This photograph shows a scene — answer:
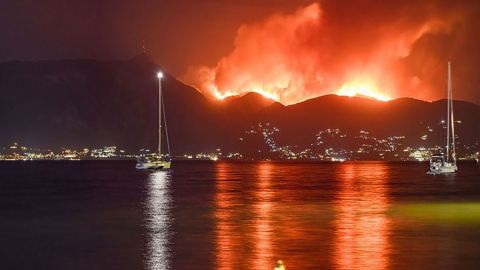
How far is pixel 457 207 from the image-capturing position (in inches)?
2263

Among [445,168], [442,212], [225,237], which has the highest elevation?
[445,168]

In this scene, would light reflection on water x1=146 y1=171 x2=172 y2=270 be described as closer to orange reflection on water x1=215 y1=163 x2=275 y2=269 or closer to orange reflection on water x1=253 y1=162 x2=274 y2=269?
orange reflection on water x1=215 y1=163 x2=275 y2=269

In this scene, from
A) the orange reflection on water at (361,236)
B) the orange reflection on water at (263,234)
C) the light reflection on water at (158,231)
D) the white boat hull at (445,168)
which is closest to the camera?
the orange reflection on water at (361,236)

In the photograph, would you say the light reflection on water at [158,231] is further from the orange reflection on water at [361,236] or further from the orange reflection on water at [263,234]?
the orange reflection on water at [361,236]

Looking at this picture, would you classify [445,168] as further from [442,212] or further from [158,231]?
[158,231]

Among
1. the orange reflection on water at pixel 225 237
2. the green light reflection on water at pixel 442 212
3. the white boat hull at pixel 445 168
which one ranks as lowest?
the orange reflection on water at pixel 225 237

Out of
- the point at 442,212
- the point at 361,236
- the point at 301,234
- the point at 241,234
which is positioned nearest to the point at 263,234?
the point at 241,234

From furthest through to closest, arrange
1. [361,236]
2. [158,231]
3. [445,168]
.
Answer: [445,168], [158,231], [361,236]

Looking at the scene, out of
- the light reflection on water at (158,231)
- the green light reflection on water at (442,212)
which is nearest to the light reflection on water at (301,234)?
the green light reflection on water at (442,212)

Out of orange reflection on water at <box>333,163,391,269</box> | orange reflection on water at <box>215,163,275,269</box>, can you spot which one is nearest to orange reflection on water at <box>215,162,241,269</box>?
orange reflection on water at <box>215,163,275,269</box>

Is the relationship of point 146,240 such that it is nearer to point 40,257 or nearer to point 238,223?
point 40,257

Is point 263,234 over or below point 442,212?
below

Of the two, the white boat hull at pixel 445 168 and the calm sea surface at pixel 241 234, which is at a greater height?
the white boat hull at pixel 445 168

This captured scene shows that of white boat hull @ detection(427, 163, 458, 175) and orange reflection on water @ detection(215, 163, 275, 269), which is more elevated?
white boat hull @ detection(427, 163, 458, 175)
